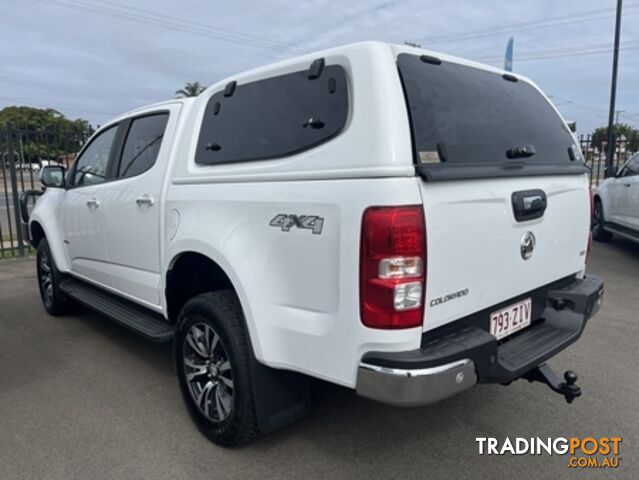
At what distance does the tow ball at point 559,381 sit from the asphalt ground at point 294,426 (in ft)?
1.26

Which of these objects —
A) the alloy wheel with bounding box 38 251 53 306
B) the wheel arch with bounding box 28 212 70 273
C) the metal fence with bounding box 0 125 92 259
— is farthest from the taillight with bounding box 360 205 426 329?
the metal fence with bounding box 0 125 92 259

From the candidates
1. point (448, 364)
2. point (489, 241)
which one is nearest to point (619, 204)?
point (489, 241)

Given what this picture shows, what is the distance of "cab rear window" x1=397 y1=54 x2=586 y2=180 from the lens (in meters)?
2.24

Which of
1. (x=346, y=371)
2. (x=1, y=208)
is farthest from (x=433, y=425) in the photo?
(x=1, y=208)

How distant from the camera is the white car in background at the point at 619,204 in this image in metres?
7.44

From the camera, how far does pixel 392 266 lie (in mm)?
2047

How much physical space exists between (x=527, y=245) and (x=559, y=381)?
2.56 ft

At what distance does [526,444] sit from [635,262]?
5.87 metres

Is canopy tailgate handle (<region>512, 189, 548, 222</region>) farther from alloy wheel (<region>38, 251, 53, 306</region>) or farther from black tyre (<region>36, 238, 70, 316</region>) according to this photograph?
alloy wheel (<region>38, 251, 53, 306</region>)

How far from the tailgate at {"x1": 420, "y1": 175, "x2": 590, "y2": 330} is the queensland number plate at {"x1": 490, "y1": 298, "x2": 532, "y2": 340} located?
3.0 inches

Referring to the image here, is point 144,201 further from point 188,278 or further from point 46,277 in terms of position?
point 46,277

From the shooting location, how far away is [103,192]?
3959 millimetres

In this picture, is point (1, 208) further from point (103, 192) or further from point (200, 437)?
point (200, 437)

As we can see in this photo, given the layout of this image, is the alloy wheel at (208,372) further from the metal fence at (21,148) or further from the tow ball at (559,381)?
the metal fence at (21,148)
